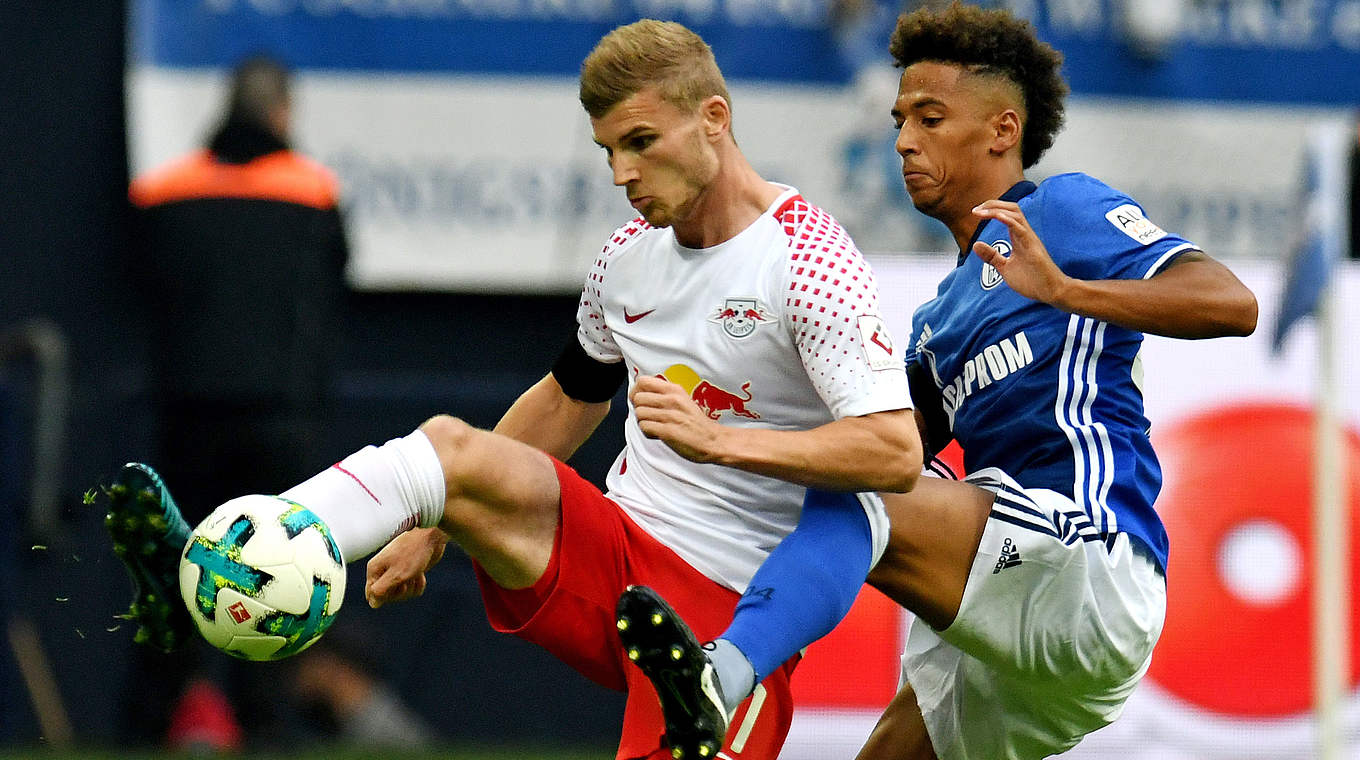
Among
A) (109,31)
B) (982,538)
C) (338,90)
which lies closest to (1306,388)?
(982,538)

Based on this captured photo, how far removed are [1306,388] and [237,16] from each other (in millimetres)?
4157

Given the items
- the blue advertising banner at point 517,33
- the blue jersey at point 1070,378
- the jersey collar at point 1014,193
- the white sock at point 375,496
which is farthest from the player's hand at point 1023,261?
the blue advertising banner at point 517,33

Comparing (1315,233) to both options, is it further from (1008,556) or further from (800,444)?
(800,444)

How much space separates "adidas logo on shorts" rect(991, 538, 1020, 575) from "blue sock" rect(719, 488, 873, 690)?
12.4 inches

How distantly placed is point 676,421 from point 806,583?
365 mm

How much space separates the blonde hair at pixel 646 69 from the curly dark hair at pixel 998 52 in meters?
0.72

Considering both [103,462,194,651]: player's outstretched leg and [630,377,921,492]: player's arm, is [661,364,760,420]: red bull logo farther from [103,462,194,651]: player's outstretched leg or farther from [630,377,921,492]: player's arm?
[103,462,194,651]: player's outstretched leg

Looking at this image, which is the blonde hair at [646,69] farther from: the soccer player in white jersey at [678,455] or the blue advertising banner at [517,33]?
the blue advertising banner at [517,33]

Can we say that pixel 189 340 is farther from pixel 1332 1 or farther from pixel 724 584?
pixel 1332 1

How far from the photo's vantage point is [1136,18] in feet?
25.5

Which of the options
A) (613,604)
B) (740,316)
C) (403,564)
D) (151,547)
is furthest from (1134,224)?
(151,547)

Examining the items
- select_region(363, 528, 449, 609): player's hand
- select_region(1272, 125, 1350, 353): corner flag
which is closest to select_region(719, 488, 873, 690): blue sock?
select_region(363, 528, 449, 609): player's hand

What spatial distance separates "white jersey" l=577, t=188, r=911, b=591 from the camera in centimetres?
350

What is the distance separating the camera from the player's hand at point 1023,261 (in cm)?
371
